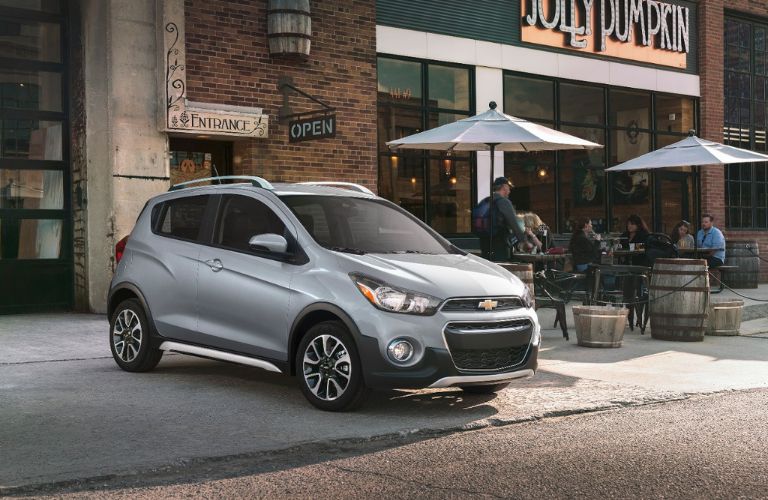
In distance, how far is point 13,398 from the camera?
7484 millimetres

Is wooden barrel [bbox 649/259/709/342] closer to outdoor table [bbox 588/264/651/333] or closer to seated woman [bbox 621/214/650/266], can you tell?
outdoor table [bbox 588/264/651/333]

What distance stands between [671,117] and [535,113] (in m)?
4.59

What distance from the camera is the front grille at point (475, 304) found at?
22.7 feet

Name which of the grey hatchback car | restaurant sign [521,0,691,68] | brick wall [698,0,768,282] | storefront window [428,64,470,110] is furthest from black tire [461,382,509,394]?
brick wall [698,0,768,282]

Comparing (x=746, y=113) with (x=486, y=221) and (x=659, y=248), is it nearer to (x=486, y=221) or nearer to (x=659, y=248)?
(x=659, y=248)

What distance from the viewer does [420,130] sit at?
17.0 m

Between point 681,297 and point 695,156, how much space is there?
3.50 metres

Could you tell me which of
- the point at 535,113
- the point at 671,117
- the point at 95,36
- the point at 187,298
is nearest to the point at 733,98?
the point at 671,117

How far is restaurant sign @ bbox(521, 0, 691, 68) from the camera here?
19047mm

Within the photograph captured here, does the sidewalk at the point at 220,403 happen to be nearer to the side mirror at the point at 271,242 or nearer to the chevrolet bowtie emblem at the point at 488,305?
the chevrolet bowtie emblem at the point at 488,305

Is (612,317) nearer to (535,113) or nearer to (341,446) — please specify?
(341,446)

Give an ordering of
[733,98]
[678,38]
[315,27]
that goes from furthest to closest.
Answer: [733,98]
[678,38]
[315,27]

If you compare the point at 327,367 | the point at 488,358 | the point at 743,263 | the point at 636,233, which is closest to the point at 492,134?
the point at 488,358

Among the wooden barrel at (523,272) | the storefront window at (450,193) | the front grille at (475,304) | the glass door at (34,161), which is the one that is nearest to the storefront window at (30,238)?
the glass door at (34,161)
